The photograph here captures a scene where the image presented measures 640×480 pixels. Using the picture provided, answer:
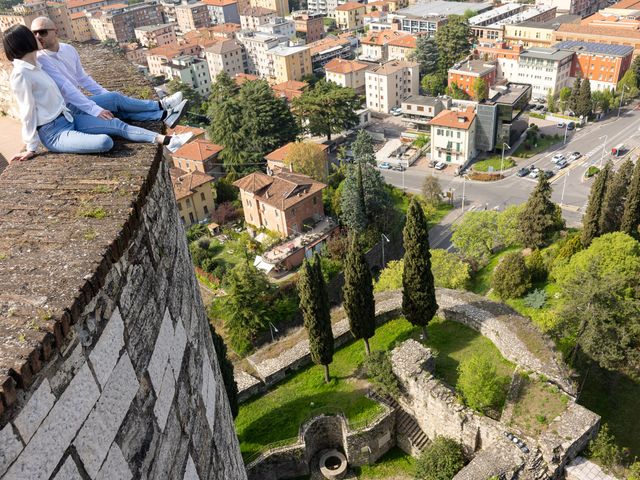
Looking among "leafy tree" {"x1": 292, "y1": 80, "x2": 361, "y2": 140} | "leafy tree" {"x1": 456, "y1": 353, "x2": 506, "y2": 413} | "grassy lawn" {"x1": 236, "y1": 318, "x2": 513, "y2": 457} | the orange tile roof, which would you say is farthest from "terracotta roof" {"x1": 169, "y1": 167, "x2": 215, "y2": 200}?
"leafy tree" {"x1": 456, "y1": 353, "x2": 506, "y2": 413}

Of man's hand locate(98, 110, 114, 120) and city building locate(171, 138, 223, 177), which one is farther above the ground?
man's hand locate(98, 110, 114, 120)

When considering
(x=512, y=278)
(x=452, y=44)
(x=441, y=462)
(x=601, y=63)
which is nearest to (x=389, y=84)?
(x=452, y=44)

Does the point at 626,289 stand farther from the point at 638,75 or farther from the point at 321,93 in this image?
the point at 638,75

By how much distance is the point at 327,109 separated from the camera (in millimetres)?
51219

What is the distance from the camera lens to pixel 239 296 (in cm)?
2655

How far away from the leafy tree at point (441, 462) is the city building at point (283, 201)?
21.1 meters

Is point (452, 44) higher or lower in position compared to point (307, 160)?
higher

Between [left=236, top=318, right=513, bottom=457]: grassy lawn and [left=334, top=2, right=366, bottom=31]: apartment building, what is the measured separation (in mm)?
87222

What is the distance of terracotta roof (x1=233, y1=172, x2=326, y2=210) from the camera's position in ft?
116

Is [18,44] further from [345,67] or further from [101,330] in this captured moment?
[345,67]

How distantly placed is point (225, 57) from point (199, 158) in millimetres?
33621

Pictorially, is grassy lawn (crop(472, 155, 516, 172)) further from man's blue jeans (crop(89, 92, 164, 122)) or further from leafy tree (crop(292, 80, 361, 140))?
man's blue jeans (crop(89, 92, 164, 122))

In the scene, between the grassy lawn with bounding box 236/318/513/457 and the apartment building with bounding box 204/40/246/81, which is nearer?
the grassy lawn with bounding box 236/318/513/457

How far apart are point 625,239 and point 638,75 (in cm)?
4500
